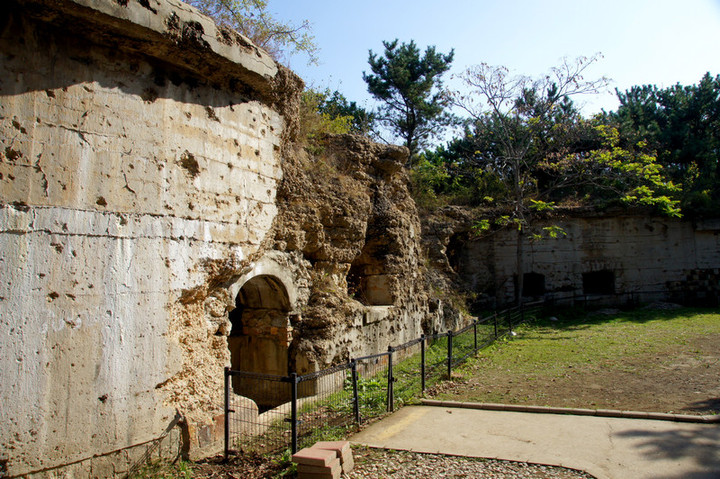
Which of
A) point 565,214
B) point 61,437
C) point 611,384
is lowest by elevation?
point 611,384

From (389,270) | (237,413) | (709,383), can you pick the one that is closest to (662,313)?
(709,383)

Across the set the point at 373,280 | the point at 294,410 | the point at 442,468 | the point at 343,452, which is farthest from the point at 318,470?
the point at 373,280

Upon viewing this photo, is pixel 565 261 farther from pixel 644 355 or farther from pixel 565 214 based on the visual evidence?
pixel 644 355

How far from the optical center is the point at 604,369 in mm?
9773

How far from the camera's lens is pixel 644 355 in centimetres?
1090

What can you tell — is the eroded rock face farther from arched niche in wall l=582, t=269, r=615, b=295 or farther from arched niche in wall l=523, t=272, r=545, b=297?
arched niche in wall l=582, t=269, r=615, b=295

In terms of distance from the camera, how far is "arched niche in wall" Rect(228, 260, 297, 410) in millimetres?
8109

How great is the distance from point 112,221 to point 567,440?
5510mm

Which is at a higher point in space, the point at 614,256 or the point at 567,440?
the point at 614,256

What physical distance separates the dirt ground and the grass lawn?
0.01 meters

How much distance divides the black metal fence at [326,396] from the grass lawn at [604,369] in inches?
26.5

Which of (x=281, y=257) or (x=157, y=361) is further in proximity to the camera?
(x=281, y=257)

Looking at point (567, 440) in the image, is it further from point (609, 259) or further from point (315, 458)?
point (609, 259)

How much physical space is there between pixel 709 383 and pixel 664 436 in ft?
10.8
